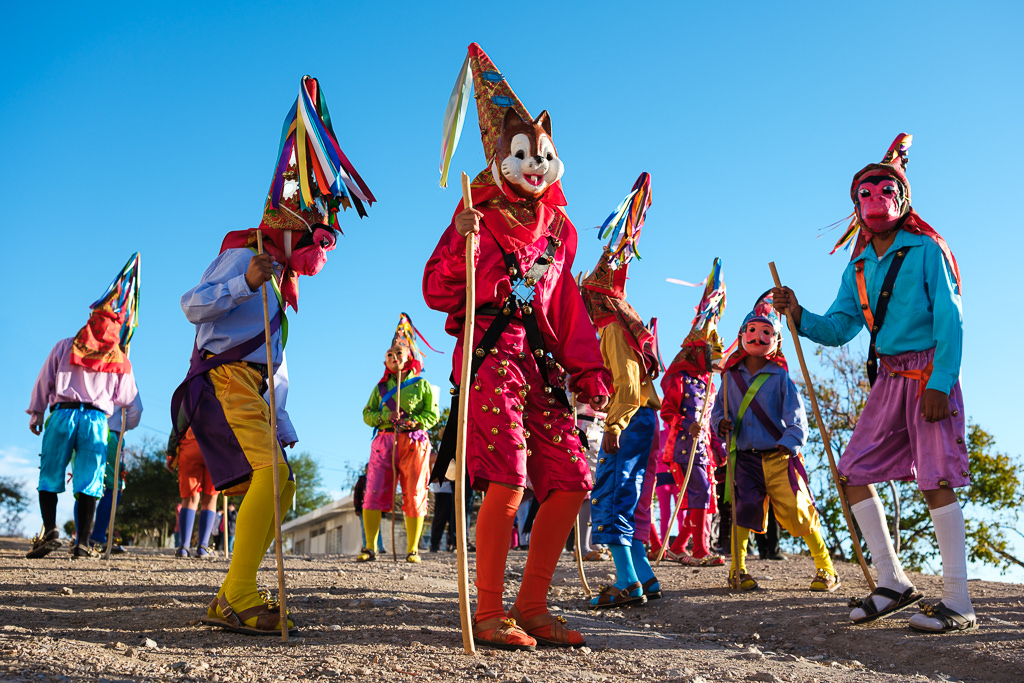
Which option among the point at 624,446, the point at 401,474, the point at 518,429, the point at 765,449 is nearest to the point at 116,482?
the point at 401,474

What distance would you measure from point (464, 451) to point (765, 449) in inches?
160

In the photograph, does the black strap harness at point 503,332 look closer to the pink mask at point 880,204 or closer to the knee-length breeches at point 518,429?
the knee-length breeches at point 518,429

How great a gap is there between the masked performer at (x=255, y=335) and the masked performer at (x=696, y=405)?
200 inches

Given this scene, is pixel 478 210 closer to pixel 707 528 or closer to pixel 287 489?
pixel 287 489

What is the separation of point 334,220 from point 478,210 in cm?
112

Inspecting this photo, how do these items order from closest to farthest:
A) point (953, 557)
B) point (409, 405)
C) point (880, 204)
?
point (953, 557) → point (880, 204) → point (409, 405)

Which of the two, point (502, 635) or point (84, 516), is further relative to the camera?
point (84, 516)

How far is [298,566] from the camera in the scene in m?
7.99

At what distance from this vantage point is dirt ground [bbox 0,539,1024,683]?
3.14 metres

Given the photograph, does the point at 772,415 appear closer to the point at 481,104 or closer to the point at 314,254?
the point at 481,104

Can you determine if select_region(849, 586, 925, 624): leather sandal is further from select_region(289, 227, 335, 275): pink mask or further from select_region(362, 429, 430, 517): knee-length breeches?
select_region(362, 429, 430, 517): knee-length breeches

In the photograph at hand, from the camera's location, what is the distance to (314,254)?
4672 mm

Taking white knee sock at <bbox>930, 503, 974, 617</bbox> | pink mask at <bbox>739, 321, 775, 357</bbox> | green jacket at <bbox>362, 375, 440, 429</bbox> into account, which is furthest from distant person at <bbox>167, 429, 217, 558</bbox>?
white knee sock at <bbox>930, 503, 974, 617</bbox>

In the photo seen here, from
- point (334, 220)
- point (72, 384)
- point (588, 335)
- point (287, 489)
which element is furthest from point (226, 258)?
point (72, 384)
